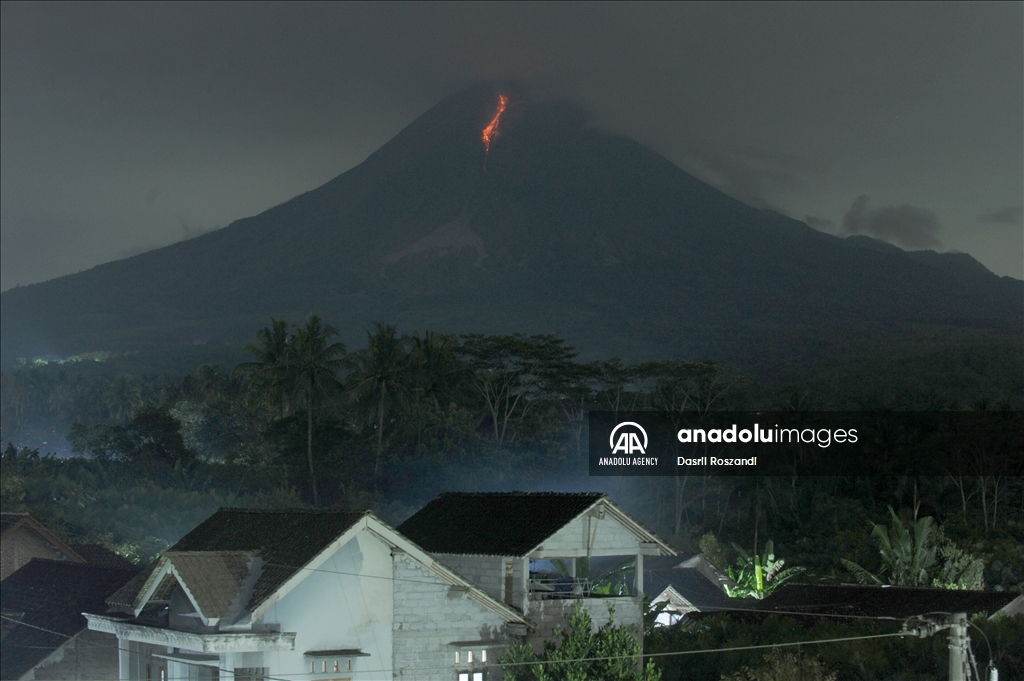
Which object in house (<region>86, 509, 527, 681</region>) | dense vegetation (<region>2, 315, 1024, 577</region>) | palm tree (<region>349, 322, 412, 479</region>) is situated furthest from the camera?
palm tree (<region>349, 322, 412, 479</region>)

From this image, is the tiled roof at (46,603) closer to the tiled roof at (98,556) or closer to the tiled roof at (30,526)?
the tiled roof at (30,526)

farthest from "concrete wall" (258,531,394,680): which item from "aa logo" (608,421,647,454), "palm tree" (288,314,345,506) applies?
"aa logo" (608,421,647,454)

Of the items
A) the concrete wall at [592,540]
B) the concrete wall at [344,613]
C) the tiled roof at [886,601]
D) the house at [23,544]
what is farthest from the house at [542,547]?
the tiled roof at [886,601]

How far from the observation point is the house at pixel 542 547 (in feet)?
107

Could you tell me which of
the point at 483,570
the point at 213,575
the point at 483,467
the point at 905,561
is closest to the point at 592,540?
the point at 483,570

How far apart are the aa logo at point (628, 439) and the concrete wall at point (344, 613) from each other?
231 feet

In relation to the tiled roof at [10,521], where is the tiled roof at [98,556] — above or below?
below

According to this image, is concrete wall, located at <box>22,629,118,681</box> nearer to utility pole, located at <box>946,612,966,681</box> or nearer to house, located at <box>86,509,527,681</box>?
house, located at <box>86,509,527,681</box>

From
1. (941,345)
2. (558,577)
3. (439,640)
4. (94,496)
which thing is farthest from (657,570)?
(941,345)

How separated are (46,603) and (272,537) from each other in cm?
854

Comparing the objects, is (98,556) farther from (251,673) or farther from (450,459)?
(450,459)

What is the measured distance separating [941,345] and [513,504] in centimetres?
14084

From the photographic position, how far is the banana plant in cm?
7262

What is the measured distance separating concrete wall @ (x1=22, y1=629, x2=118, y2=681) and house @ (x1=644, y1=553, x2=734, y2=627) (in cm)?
3333
